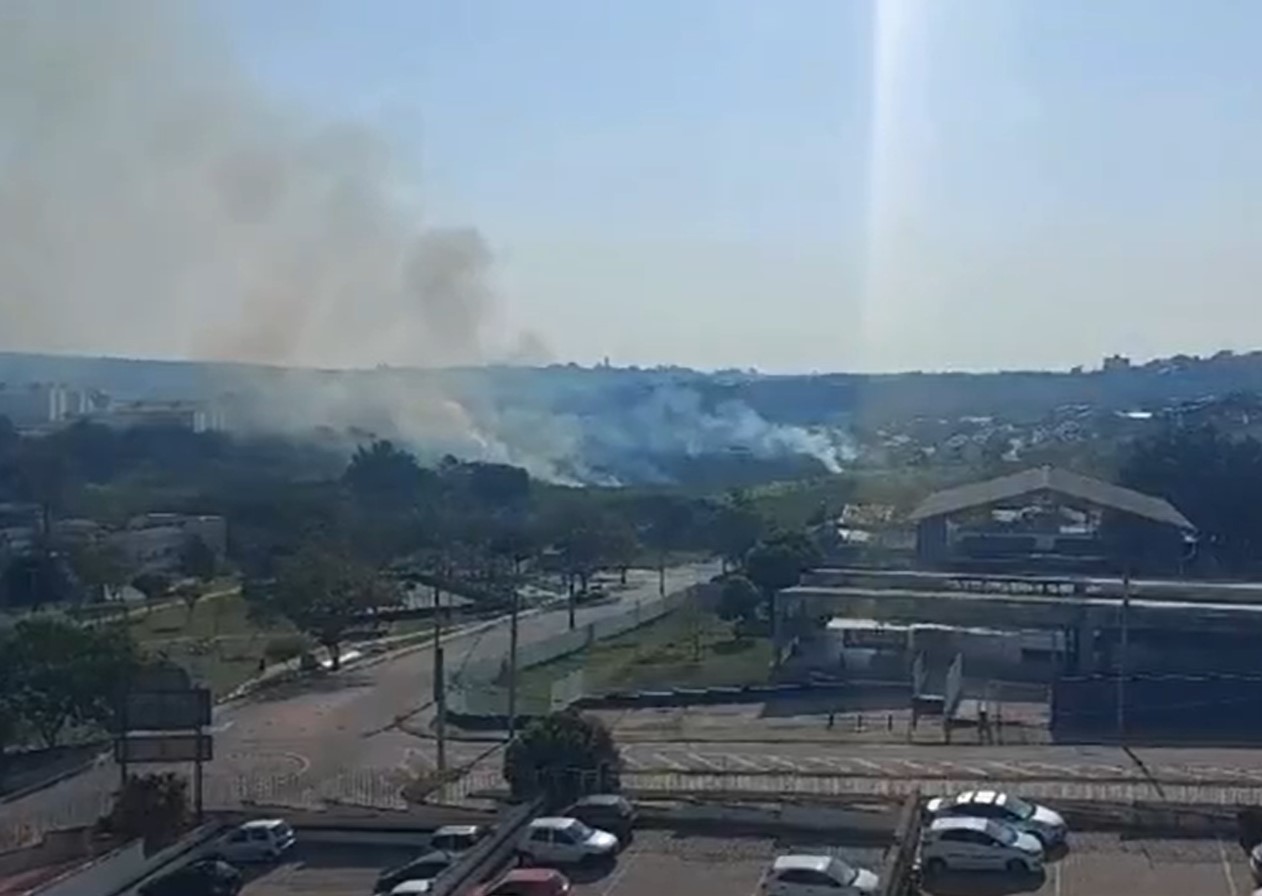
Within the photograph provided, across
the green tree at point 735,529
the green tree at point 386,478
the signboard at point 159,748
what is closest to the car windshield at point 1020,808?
the signboard at point 159,748

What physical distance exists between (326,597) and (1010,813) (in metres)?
6.44

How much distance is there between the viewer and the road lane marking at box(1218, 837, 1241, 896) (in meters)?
5.17

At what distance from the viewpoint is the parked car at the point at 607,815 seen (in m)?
5.77

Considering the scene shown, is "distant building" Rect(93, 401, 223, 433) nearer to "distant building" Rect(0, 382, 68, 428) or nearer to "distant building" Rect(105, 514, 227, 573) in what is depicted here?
"distant building" Rect(0, 382, 68, 428)

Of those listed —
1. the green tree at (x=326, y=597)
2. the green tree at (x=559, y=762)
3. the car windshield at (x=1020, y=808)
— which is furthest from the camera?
the green tree at (x=326, y=597)

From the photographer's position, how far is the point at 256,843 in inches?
224

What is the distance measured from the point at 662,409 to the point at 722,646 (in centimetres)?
3225

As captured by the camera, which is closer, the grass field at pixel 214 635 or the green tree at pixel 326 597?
the grass field at pixel 214 635

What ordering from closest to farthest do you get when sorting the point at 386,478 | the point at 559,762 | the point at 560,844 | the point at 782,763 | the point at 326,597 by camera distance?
the point at 560,844, the point at 559,762, the point at 782,763, the point at 326,597, the point at 386,478

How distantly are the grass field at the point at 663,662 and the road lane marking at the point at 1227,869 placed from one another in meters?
4.09

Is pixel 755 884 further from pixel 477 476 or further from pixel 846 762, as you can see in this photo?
pixel 477 476

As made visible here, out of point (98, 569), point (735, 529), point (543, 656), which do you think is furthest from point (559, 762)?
point (735, 529)

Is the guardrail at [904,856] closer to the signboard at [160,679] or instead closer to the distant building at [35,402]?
the signboard at [160,679]

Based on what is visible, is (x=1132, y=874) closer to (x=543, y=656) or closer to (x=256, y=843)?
(x=256, y=843)
